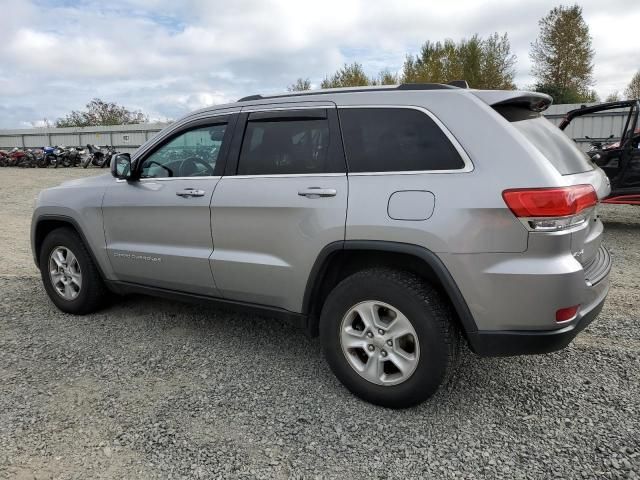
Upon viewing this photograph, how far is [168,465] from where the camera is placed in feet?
8.44

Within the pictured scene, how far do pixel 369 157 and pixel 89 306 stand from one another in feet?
9.77

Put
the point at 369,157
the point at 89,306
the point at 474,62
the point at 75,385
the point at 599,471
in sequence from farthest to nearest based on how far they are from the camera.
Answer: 1. the point at 474,62
2. the point at 89,306
3. the point at 75,385
4. the point at 369,157
5. the point at 599,471

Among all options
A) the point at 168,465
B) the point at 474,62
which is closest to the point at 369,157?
the point at 168,465

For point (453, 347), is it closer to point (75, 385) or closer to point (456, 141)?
point (456, 141)

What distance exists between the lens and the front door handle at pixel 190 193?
363 cm

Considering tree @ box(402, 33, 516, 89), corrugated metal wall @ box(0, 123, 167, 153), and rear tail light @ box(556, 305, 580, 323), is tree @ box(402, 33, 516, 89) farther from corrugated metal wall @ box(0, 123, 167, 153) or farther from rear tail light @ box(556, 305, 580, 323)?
rear tail light @ box(556, 305, 580, 323)

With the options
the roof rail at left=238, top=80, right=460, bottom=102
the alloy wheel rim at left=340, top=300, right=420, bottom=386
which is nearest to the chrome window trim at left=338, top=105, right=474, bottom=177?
the roof rail at left=238, top=80, right=460, bottom=102

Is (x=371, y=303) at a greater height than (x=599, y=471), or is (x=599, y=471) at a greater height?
(x=371, y=303)

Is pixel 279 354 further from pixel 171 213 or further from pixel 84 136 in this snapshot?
pixel 84 136

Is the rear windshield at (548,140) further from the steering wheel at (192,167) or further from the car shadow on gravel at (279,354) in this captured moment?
the steering wheel at (192,167)

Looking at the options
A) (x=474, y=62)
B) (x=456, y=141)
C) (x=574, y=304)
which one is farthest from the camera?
(x=474, y=62)

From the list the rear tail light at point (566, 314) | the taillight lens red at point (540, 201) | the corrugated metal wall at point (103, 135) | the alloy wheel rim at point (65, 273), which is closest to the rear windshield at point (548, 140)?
the taillight lens red at point (540, 201)

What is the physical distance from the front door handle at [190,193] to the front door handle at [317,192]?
86 cm

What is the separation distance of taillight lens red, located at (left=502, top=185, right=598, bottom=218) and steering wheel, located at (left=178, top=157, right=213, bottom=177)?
2.10 meters
